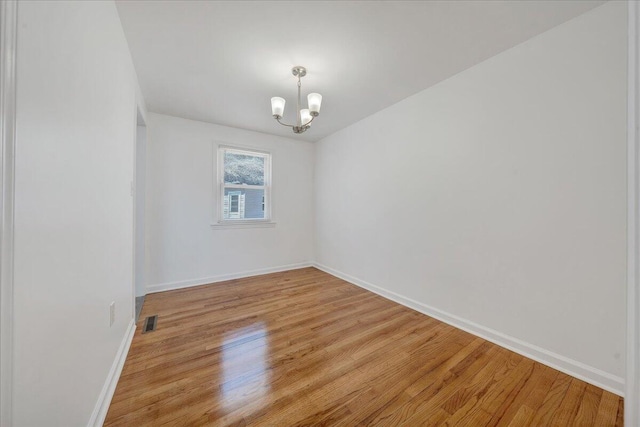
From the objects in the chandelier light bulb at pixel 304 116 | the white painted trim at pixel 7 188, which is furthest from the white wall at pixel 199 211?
the white painted trim at pixel 7 188

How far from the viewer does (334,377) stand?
1567 millimetres

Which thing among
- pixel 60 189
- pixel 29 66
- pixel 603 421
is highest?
pixel 29 66

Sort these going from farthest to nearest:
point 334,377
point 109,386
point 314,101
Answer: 1. point 314,101
2. point 334,377
3. point 109,386

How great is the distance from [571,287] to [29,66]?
2.98 metres

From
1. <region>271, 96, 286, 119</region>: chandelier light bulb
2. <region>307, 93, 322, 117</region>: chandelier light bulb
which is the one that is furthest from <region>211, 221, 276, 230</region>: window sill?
<region>307, 93, 322, 117</region>: chandelier light bulb

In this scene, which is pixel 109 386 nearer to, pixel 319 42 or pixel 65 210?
pixel 65 210

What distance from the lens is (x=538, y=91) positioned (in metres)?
1.74

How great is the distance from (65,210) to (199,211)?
263 cm

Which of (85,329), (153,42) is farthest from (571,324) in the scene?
(153,42)

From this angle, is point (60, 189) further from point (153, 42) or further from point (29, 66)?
point (153, 42)

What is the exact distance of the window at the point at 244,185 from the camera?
3668mm

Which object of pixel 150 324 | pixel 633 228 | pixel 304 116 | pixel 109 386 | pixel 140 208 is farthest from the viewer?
pixel 140 208

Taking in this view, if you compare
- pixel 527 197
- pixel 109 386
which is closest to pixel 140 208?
pixel 109 386

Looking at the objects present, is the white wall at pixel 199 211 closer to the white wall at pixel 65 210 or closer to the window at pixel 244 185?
the window at pixel 244 185
